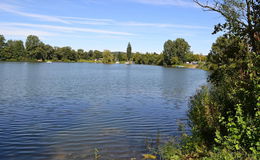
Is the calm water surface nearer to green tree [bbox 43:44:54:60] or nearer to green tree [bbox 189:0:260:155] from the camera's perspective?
green tree [bbox 189:0:260:155]

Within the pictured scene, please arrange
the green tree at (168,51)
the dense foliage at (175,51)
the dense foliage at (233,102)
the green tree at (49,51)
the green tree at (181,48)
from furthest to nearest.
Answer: the green tree at (49,51) → the green tree at (168,51) → the green tree at (181,48) → the dense foliage at (175,51) → the dense foliage at (233,102)

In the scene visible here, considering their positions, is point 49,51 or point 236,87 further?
point 49,51

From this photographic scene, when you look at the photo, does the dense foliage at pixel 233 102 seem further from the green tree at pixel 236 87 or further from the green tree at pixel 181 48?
the green tree at pixel 181 48

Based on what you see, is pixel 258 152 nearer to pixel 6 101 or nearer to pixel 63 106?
pixel 63 106

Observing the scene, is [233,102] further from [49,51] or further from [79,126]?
[49,51]

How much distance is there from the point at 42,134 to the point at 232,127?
10.4 m

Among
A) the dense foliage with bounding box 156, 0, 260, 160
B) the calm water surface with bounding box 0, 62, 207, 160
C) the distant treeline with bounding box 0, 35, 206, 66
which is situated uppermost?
the distant treeline with bounding box 0, 35, 206, 66

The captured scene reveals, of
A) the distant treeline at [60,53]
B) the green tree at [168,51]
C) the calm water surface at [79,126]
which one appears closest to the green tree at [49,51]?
the distant treeline at [60,53]

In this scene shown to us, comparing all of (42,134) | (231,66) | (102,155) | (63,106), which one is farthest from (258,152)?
(63,106)

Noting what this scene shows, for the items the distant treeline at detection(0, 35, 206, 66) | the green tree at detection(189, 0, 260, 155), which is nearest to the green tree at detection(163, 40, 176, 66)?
the distant treeline at detection(0, 35, 206, 66)

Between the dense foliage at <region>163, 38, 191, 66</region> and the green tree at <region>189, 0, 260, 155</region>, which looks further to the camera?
the dense foliage at <region>163, 38, 191, 66</region>

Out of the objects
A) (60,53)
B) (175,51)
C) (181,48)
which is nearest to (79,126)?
(175,51)

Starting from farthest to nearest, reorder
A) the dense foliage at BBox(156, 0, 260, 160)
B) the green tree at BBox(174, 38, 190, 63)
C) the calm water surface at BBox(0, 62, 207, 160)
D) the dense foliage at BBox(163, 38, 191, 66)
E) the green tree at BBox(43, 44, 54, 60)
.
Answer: the green tree at BBox(43, 44, 54, 60) → the green tree at BBox(174, 38, 190, 63) → the dense foliage at BBox(163, 38, 191, 66) → the calm water surface at BBox(0, 62, 207, 160) → the dense foliage at BBox(156, 0, 260, 160)

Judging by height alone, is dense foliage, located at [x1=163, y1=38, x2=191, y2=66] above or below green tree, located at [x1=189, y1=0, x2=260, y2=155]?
above
